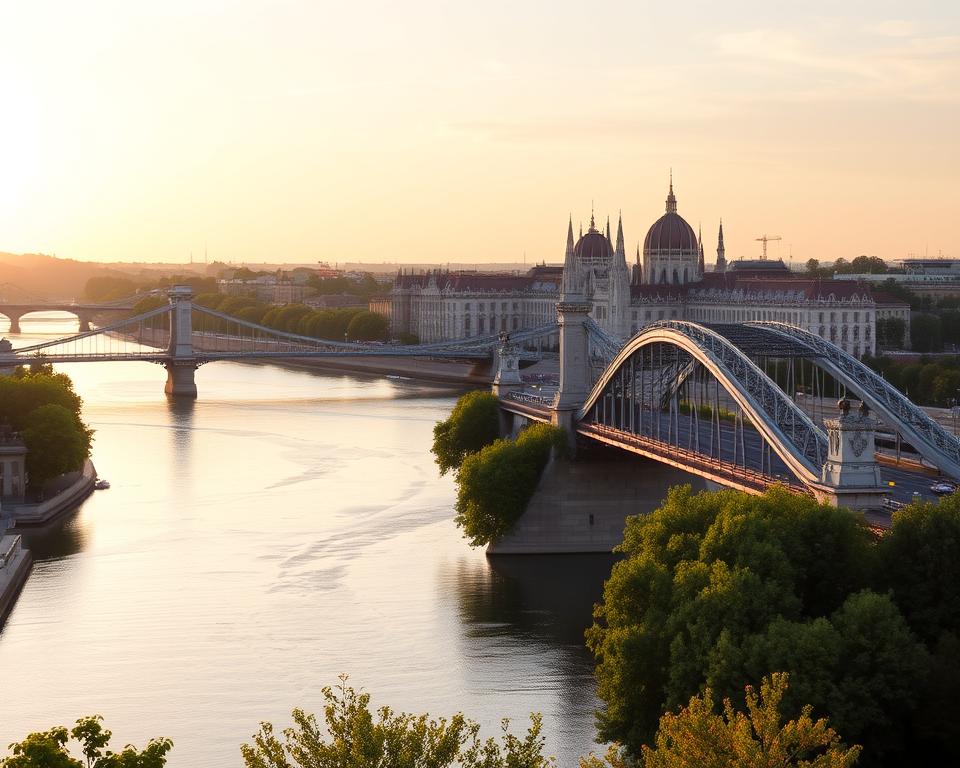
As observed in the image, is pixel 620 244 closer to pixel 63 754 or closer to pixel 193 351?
pixel 193 351

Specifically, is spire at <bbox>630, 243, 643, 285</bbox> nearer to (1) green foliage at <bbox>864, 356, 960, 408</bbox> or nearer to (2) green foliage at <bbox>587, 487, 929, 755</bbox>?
(1) green foliage at <bbox>864, 356, 960, 408</bbox>

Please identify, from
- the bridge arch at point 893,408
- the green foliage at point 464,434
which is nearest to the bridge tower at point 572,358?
the green foliage at point 464,434

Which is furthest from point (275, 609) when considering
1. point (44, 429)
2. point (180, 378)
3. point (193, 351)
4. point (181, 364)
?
point (193, 351)

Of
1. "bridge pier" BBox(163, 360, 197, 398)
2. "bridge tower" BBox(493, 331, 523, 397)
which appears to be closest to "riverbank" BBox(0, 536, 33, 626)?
"bridge tower" BBox(493, 331, 523, 397)

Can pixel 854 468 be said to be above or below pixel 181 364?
above

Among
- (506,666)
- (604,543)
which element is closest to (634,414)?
(604,543)
